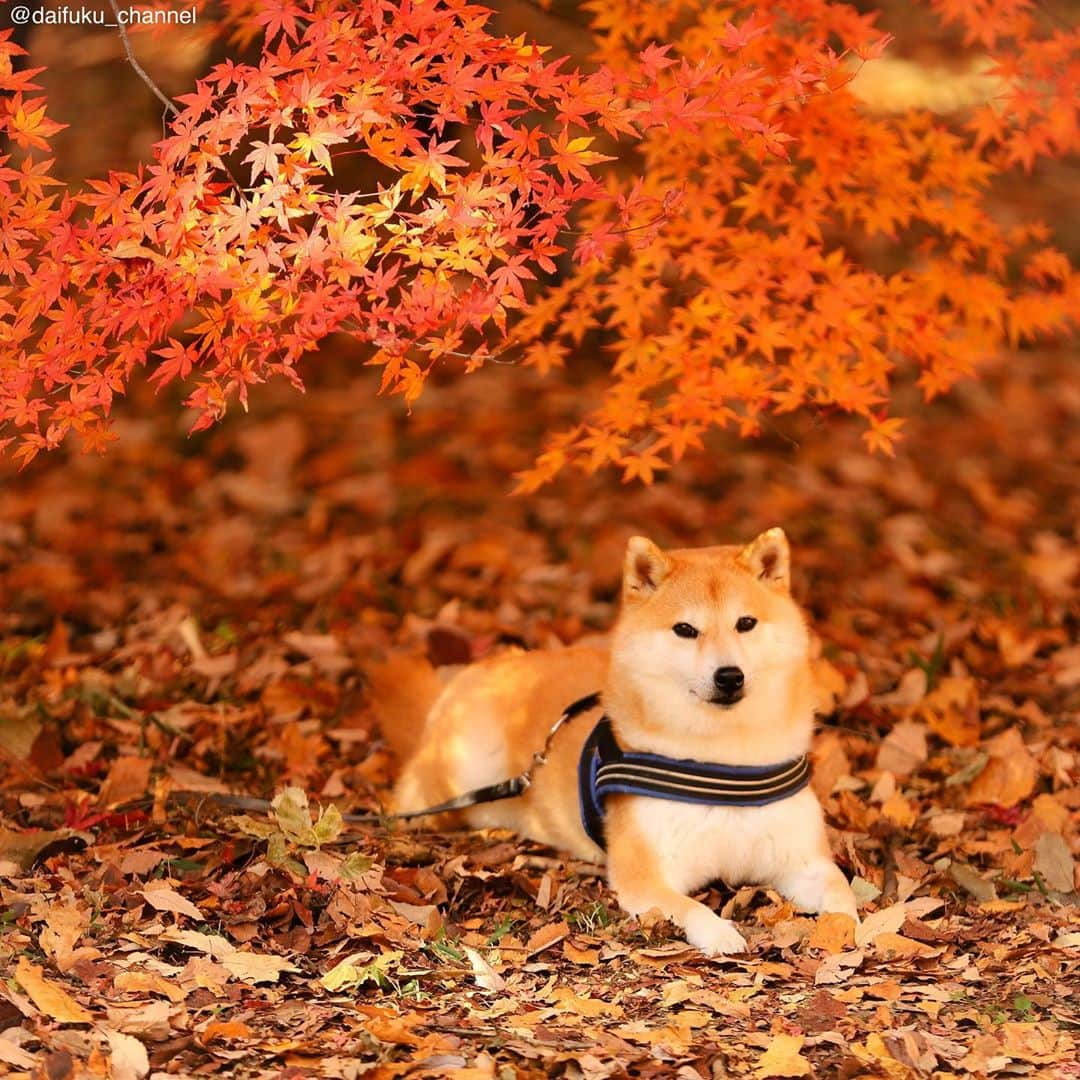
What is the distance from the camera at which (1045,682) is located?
22.6ft

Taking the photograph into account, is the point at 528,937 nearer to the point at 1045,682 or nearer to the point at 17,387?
the point at 17,387

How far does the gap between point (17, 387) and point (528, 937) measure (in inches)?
88.1

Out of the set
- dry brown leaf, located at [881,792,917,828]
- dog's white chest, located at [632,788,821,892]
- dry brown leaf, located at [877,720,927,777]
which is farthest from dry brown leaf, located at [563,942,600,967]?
dry brown leaf, located at [877,720,927,777]

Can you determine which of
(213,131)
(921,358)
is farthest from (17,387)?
(921,358)

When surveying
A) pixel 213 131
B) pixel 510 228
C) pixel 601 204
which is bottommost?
pixel 601 204

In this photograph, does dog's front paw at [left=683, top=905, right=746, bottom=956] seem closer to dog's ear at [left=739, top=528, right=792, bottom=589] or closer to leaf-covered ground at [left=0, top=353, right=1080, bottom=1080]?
leaf-covered ground at [left=0, top=353, right=1080, bottom=1080]

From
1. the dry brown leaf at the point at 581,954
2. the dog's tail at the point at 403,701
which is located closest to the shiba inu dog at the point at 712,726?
the dry brown leaf at the point at 581,954

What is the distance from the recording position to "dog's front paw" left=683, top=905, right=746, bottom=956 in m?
4.17

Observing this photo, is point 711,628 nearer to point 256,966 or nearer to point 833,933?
point 833,933

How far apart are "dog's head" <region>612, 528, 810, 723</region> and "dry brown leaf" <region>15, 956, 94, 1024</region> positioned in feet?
6.42

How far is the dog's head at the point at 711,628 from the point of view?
15.0 feet

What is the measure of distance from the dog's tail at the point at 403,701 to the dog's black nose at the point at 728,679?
1.99 m

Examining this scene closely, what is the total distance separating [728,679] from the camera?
4.47m

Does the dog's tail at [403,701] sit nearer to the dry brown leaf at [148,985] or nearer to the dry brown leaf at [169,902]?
the dry brown leaf at [169,902]
